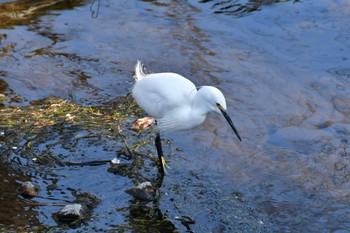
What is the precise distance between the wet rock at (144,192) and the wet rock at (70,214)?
1.57ft

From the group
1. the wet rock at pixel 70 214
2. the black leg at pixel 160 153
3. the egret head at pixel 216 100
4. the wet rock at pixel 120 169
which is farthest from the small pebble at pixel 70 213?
the egret head at pixel 216 100

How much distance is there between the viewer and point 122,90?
6707mm

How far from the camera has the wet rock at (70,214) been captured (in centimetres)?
458

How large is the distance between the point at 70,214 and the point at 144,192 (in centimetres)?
63

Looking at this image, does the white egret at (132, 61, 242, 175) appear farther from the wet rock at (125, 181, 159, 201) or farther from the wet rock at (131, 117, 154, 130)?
the wet rock at (131, 117, 154, 130)

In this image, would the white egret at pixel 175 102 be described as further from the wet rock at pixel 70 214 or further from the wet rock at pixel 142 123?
the wet rock at pixel 70 214

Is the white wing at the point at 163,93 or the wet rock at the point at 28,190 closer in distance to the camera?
the wet rock at the point at 28,190

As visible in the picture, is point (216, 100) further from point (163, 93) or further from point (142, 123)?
point (142, 123)

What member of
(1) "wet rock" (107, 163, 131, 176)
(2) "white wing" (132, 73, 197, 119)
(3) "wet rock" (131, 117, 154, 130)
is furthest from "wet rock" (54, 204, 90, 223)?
(3) "wet rock" (131, 117, 154, 130)

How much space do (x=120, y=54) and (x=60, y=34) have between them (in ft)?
3.18

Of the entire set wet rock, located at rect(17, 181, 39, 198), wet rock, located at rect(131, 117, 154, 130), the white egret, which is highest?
the white egret

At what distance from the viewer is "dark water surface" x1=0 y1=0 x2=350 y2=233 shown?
15.9ft

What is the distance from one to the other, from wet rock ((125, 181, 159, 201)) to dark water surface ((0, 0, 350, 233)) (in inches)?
2.9

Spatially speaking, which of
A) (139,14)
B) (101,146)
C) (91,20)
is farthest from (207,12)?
(101,146)
